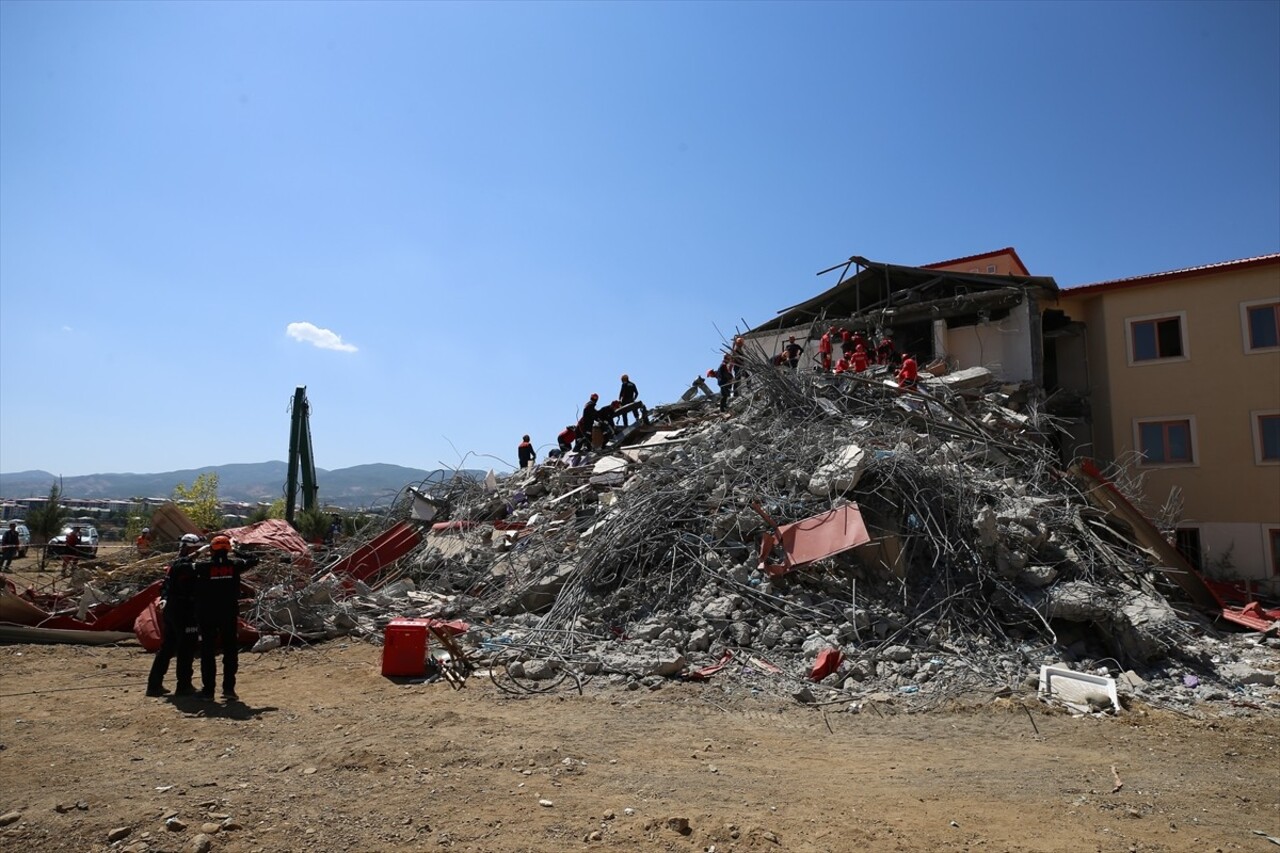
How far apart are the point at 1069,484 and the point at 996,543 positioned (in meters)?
2.82

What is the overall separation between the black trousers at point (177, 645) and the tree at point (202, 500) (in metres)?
18.1

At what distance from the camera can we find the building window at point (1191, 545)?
53.0ft

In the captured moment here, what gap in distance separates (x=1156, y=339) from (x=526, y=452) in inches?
569

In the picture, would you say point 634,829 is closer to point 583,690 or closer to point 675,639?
point 583,690

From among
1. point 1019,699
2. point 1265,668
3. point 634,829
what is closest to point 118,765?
point 634,829

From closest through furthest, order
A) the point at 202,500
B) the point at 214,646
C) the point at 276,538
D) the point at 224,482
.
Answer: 1. the point at 214,646
2. the point at 276,538
3. the point at 202,500
4. the point at 224,482

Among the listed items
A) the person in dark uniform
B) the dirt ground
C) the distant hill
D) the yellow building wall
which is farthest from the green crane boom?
the yellow building wall

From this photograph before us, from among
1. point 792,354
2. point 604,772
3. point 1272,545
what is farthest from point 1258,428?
point 604,772

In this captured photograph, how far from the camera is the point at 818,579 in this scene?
8469 millimetres

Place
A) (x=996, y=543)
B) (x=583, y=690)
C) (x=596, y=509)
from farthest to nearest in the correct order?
(x=596, y=509), (x=996, y=543), (x=583, y=690)

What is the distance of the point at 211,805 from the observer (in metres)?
4.06

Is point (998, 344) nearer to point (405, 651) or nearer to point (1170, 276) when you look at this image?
point (1170, 276)

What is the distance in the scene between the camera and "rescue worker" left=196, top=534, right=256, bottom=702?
661 cm

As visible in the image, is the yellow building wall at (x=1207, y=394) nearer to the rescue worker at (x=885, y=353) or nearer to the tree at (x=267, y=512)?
the rescue worker at (x=885, y=353)
